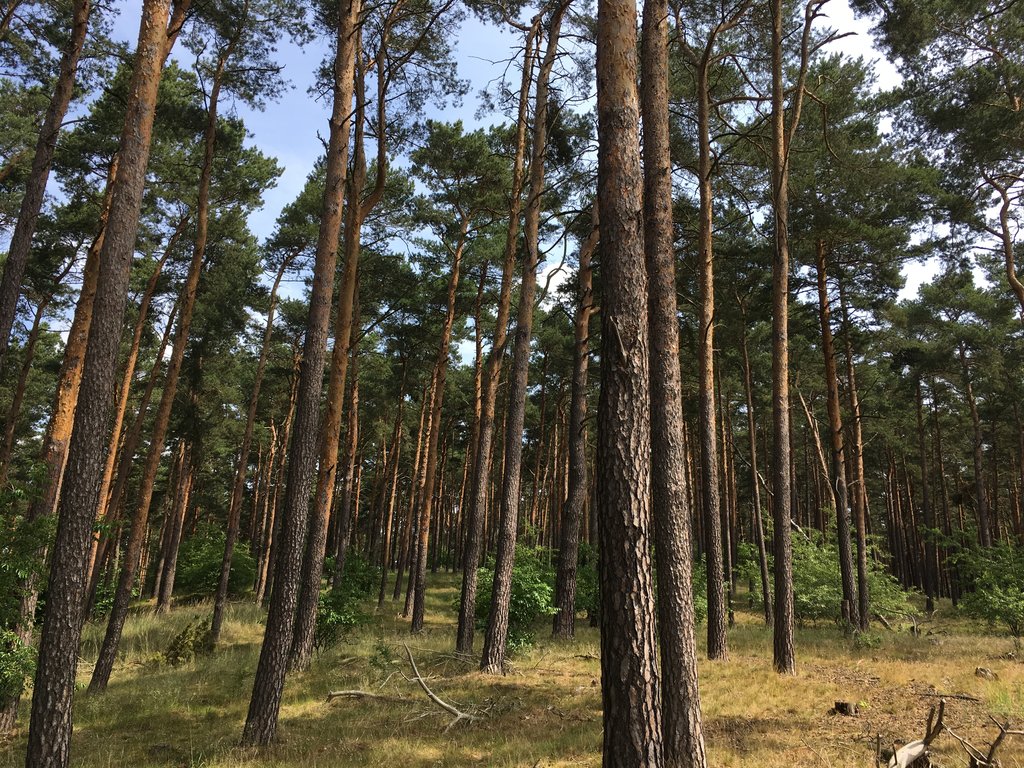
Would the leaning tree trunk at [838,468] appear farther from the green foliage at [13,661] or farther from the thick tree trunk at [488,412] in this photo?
the green foliage at [13,661]

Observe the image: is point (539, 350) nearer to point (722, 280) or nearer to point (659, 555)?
point (722, 280)

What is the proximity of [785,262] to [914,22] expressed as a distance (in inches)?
203

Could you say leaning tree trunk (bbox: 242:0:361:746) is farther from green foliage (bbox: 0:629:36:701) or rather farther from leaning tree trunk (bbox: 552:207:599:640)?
leaning tree trunk (bbox: 552:207:599:640)

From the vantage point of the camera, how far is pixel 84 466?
6047 millimetres

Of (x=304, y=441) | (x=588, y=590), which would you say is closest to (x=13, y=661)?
(x=304, y=441)

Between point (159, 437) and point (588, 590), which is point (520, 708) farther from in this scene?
point (588, 590)

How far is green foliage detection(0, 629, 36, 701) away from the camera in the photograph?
7.10m

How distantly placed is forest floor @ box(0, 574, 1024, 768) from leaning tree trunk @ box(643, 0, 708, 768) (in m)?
0.82

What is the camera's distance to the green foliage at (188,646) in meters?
13.4

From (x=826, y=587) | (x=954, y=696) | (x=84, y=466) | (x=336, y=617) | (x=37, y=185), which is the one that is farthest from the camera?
(x=826, y=587)

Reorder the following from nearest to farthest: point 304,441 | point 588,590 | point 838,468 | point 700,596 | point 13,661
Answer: point 13,661
point 304,441
point 838,468
point 700,596
point 588,590

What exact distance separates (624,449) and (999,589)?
18.8m

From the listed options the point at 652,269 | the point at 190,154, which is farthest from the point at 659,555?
the point at 190,154

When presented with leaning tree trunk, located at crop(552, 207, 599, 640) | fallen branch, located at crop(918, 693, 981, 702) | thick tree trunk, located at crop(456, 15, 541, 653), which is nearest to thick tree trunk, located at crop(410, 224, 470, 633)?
leaning tree trunk, located at crop(552, 207, 599, 640)
